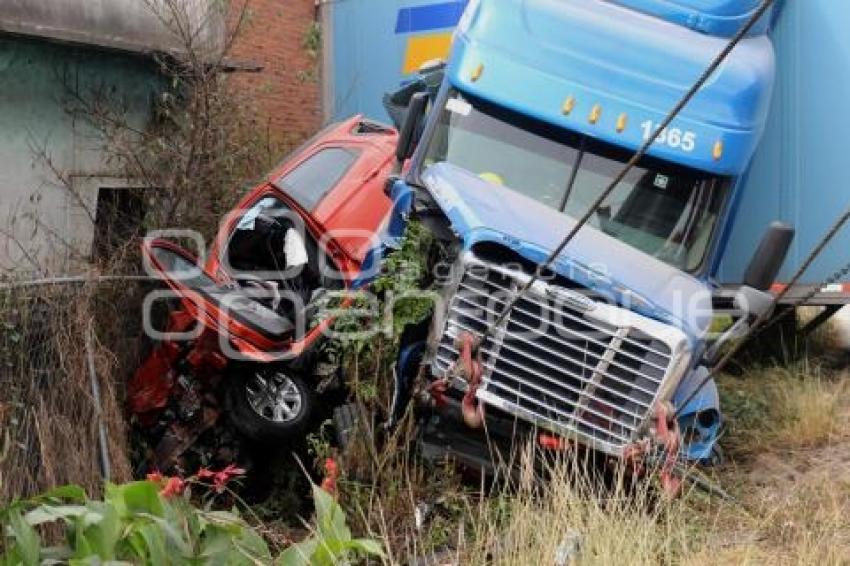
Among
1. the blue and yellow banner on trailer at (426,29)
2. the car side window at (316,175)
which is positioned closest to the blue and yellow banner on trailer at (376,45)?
the blue and yellow banner on trailer at (426,29)

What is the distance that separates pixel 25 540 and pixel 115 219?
4.10 metres

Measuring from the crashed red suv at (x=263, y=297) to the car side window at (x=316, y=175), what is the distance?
1cm

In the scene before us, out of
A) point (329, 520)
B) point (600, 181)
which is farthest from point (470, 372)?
point (600, 181)

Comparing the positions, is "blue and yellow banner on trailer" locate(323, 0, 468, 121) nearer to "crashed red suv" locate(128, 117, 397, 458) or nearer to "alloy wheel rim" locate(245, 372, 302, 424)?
"crashed red suv" locate(128, 117, 397, 458)

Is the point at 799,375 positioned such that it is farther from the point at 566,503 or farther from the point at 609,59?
the point at 566,503

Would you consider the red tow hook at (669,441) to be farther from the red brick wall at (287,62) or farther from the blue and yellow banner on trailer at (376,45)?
the red brick wall at (287,62)

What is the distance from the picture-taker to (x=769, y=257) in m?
4.95

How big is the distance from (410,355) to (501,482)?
79 centimetres

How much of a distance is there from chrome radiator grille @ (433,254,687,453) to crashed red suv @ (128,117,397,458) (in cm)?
95

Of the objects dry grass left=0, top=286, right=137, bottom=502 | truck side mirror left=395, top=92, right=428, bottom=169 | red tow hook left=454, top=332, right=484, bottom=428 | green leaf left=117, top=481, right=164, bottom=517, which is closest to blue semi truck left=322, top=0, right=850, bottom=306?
truck side mirror left=395, top=92, right=428, bottom=169

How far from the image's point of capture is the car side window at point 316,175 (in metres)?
6.57

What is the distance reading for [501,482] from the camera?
4660 mm

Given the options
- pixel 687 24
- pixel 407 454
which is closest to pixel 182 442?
pixel 407 454

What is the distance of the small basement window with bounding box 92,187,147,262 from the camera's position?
598 centimetres
